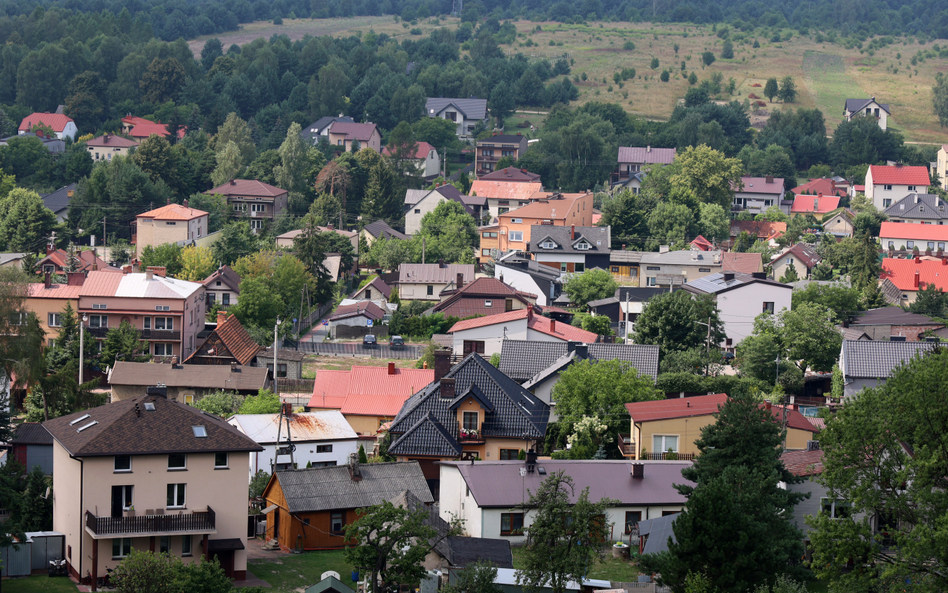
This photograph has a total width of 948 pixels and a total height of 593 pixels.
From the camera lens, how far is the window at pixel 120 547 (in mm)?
30750

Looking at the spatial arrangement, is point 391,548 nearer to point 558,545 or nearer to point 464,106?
point 558,545

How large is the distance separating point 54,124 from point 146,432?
101 meters

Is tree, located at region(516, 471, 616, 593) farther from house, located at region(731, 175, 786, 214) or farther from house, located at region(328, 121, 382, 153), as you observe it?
house, located at region(328, 121, 382, 153)

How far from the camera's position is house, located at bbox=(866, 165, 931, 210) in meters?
108

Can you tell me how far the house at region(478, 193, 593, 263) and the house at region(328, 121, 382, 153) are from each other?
32647 mm

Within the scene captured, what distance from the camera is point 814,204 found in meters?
106

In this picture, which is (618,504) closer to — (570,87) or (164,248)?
(164,248)

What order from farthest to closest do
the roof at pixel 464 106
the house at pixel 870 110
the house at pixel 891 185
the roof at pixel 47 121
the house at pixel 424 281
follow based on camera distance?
1. the house at pixel 870 110
2. the roof at pixel 464 106
3. the roof at pixel 47 121
4. the house at pixel 891 185
5. the house at pixel 424 281

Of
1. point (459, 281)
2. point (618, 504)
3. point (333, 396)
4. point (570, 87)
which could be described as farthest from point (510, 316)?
point (570, 87)

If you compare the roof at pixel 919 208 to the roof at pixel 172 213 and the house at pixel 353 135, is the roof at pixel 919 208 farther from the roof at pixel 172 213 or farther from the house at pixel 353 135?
the roof at pixel 172 213

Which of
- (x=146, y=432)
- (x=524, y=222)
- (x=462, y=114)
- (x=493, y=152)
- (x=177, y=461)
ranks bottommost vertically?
(x=524, y=222)

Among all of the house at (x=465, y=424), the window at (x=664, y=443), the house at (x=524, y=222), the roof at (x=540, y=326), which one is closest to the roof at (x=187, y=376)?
the roof at (x=540, y=326)

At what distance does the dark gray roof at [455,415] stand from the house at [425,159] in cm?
7213

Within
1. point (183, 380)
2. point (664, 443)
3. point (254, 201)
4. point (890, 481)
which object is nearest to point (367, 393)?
point (183, 380)
